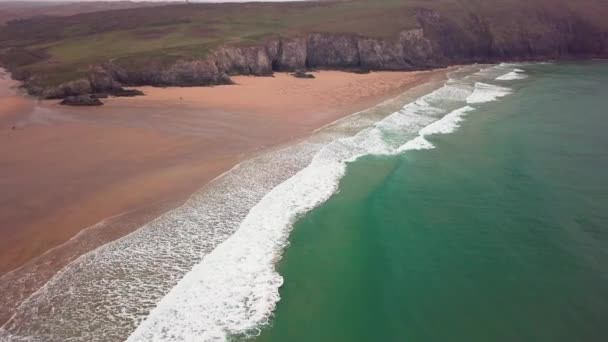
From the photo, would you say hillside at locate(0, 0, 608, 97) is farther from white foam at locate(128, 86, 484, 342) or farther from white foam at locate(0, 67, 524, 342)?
white foam at locate(128, 86, 484, 342)

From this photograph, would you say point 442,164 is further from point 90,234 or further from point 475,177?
point 90,234

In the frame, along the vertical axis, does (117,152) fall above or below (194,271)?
above

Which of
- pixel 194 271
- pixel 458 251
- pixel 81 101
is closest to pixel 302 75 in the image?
pixel 81 101

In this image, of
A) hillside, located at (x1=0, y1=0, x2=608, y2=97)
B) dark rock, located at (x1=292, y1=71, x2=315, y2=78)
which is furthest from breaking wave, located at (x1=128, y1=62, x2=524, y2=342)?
hillside, located at (x1=0, y1=0, x2=608, y2=97)

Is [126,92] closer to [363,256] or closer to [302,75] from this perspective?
[302,75]

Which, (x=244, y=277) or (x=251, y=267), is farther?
(x=251, y=267)
